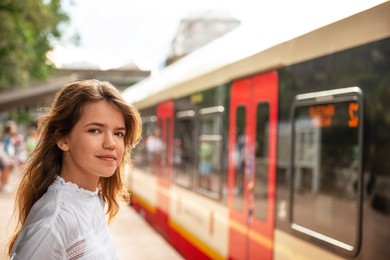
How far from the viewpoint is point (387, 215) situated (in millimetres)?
3285

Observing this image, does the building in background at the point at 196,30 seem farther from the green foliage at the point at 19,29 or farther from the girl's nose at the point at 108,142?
the girl's nose at the point at 108,142

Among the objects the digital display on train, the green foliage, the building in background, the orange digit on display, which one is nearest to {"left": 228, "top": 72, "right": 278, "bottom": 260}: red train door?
the digital display on train

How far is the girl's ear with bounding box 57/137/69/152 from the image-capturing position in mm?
1882

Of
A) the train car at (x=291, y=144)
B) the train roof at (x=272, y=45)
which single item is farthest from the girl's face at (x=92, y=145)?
the train roof at (x=272, y=45)

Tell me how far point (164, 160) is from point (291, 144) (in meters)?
5.68

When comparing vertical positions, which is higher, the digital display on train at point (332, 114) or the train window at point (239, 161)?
the digital display on train at point (332, 114)

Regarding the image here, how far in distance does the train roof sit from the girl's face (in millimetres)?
2092

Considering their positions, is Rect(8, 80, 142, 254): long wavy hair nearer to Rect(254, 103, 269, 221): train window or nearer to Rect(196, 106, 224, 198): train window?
Rect(254, 103, 269, 221): train window

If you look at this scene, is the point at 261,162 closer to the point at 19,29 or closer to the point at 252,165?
the point at 252,165

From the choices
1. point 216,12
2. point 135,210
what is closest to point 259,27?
point 135,210

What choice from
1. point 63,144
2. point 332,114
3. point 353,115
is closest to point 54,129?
point 63,144

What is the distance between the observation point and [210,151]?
702cm

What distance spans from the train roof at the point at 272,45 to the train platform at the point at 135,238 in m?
2.22

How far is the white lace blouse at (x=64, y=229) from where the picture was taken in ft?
5.17
